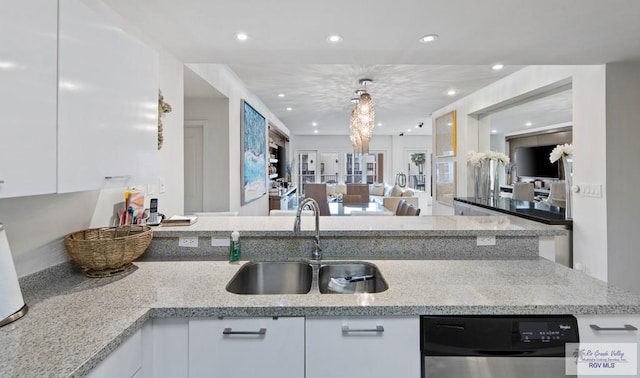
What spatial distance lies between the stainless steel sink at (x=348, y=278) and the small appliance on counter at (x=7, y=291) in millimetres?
1136

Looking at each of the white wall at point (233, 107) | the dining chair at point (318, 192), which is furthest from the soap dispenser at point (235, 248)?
the dining chair at point (318, 192)

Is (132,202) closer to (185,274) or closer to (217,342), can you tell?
(185,274)

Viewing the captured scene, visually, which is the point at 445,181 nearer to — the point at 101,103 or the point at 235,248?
the point at 235,248

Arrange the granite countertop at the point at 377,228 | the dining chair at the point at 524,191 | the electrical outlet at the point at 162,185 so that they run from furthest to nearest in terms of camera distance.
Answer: the dining chair at the point at 524,191 < the electrical outlet at the point at 162,185 < the granite countertop at the point at 377,228

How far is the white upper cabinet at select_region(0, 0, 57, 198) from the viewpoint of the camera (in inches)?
33.9

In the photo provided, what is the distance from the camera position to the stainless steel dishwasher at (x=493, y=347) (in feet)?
3.63

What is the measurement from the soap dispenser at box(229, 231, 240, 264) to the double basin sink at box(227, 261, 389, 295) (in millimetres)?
80

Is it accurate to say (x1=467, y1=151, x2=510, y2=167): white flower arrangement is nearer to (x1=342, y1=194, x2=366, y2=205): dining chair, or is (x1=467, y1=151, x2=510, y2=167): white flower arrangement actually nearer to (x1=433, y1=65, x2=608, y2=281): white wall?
(x1=433, y1=65, x2=608, y2=281): white wall

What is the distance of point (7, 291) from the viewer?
3.29 feet

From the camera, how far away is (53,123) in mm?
1005

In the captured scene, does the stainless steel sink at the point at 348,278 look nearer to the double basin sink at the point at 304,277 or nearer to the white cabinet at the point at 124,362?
the double basin sink at the point at 304,277

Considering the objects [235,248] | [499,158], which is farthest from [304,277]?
[499,158]

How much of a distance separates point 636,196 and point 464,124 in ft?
8.61

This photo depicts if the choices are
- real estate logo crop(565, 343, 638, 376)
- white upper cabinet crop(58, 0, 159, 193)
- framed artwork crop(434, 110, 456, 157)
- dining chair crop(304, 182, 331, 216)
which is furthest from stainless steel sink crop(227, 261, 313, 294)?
framed artwork crop(434, 110, 456, 157)
